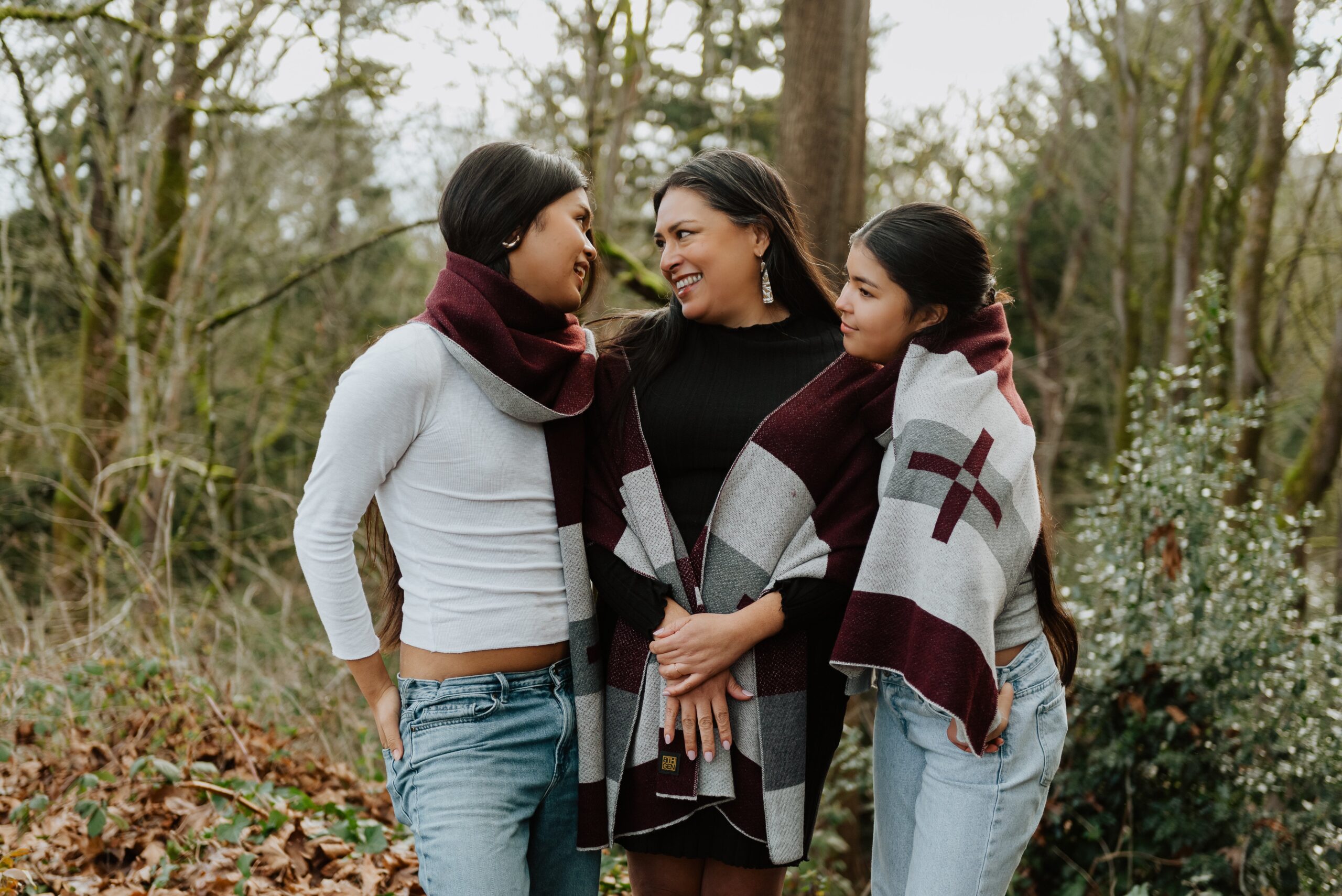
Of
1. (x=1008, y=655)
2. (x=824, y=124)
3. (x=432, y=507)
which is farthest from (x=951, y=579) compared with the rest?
(x=824, y=124)

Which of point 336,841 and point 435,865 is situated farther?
point 336,841

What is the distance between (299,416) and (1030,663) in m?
10.1

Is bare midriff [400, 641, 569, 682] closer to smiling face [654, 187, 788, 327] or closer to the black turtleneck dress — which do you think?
the black turtleneck dress

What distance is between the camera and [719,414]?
2.19 metres

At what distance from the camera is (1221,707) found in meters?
3.52

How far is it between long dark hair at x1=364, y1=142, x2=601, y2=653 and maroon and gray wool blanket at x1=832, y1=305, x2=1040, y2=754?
80 cm

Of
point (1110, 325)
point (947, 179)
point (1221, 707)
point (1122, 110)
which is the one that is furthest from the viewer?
point (1110, 325)

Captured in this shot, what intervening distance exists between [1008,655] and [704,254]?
3.45ft

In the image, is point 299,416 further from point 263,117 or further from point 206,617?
point 206,617

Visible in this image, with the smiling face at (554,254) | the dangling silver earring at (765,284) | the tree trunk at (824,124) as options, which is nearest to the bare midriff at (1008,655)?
the dangling silver earring at (765,284)

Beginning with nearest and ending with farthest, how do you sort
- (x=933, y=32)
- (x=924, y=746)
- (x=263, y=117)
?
(x=924, y=746) → (x=263, y=117) → (x=933, y=32)

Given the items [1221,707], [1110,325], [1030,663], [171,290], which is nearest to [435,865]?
[1030,663]

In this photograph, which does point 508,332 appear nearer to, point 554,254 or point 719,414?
point 554,254

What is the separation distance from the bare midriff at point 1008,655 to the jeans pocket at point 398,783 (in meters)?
1.15
